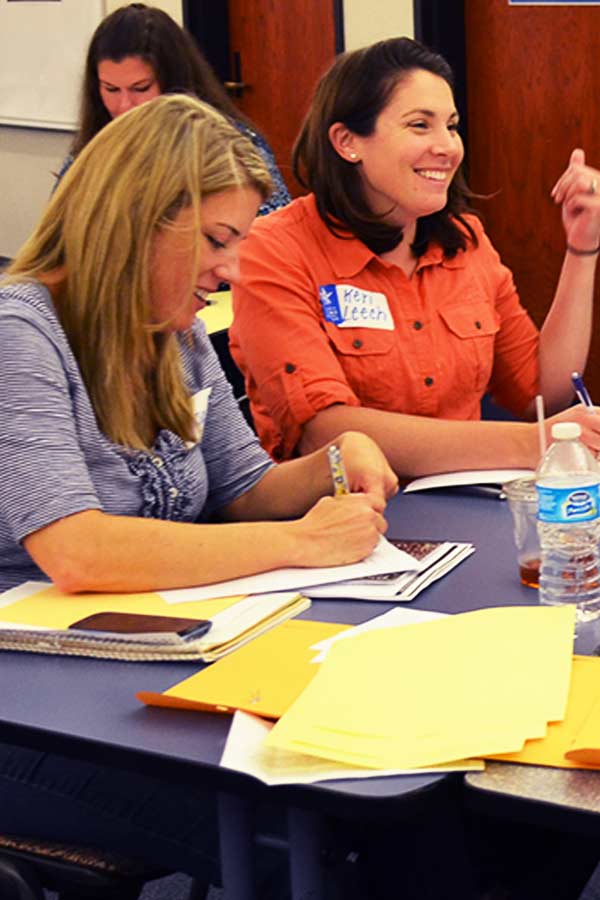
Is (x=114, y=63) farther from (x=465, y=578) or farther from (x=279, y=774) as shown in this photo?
(x=279, y=774)

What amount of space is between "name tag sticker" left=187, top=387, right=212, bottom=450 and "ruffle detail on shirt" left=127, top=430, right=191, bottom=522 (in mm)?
58

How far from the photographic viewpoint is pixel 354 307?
95.4 inches

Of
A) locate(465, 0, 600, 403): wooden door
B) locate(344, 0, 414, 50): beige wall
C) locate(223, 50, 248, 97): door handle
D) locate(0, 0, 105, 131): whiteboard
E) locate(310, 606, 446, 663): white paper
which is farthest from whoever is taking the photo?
locate(0, 0, 105, 131): whiteboard

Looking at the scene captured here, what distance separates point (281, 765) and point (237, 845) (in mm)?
174

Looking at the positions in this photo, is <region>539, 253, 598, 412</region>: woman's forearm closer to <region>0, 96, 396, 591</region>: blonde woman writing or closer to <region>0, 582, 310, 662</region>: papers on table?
<region>0, 96, 396, 591</region>: blonde woman writing

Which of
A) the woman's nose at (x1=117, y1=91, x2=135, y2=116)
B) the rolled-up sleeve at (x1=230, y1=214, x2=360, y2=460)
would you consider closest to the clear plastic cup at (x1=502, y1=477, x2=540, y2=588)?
the rolled-up sleeve at (x1=230, y1=214, x2=360, y2=460)

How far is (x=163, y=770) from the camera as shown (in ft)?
4.30

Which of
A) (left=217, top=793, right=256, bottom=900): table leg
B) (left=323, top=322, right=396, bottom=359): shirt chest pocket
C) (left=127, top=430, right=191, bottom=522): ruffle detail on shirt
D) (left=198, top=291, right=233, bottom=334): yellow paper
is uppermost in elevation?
(left=323, top=322, right=396, bottom=359): shirt chest pocket

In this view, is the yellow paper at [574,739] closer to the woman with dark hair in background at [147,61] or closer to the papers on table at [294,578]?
the papers on table at [294,578]

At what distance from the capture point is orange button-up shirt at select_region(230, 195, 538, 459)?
2.36 meters

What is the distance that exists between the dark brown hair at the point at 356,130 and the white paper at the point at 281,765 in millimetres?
1330

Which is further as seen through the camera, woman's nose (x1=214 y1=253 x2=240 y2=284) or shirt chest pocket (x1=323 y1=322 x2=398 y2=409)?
shirt chest pocket (x1=323 y1=322 x2=398 y2=409)

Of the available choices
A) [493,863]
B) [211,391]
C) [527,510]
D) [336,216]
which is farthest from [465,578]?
[336,216]

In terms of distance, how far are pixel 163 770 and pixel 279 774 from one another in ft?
0.42
